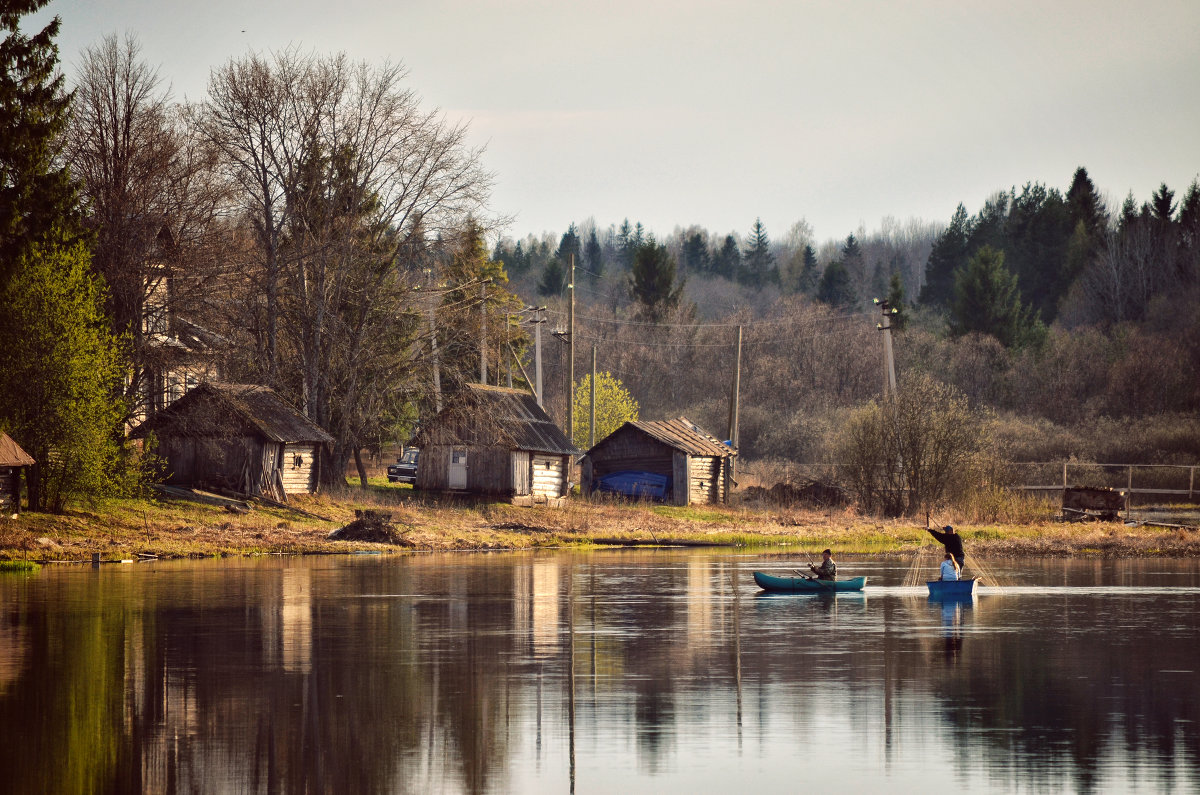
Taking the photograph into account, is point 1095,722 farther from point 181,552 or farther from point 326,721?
point 181,552

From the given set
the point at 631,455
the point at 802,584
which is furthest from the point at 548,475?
the point at 802,584

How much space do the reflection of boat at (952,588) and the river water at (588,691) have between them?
65 cm

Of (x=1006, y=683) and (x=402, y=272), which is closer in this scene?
(x=1006, y=683)

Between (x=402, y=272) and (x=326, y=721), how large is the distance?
49.1m

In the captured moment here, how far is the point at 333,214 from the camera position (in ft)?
195

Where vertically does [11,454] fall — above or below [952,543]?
above

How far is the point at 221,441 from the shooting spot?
177 ft

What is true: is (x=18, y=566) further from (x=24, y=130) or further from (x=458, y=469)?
(x=458, y=469)

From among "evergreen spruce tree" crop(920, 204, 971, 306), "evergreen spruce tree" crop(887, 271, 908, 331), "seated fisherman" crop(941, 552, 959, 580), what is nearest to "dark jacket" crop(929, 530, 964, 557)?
"seated fisherman" crop(941, 552, 959, 580)

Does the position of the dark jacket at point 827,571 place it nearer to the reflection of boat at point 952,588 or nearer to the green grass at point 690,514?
the reflection of boat at point 952,588

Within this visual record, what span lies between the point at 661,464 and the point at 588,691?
52.2m

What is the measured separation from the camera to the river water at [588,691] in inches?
486

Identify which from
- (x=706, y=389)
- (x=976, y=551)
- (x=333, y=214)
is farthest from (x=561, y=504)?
(x=706, y=389)

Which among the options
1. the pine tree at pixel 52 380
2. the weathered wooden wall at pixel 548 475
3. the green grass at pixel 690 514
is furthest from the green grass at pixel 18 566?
the green grass at pixel 690 514
